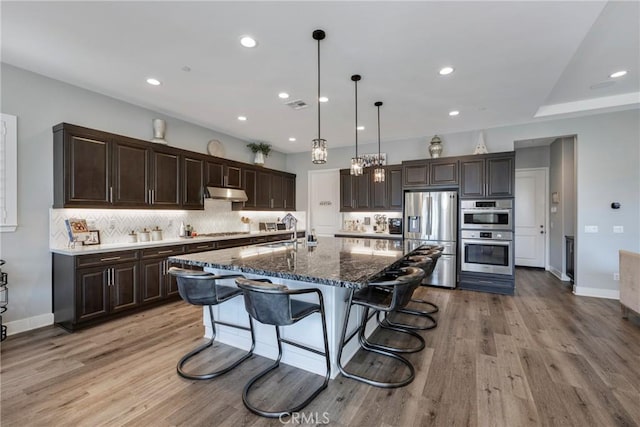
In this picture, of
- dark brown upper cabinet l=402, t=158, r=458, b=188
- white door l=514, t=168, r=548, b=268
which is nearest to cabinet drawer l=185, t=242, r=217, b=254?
dark brown upper cabinet l=402, t=158, r=458, b=188

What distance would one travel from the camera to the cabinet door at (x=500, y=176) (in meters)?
4.75

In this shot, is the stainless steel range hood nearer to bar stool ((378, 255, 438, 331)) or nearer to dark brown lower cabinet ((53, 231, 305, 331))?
dark brown lower cabinet ((53, 231, 305, 331))

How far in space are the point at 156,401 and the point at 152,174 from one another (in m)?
3.10

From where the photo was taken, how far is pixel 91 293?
10.9 ft

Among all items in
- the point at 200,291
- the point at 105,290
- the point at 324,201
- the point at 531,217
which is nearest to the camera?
the point at 200,291

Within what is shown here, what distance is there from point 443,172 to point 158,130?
15.8 ft

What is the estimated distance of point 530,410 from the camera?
6.39ft

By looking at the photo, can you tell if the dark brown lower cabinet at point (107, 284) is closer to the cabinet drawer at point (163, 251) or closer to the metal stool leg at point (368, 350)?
the cabinet drawer at point (163, 251)

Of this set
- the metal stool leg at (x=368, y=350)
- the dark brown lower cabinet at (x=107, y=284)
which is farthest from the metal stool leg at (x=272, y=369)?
the dark brown lower cabinet at (x=107, y=284)

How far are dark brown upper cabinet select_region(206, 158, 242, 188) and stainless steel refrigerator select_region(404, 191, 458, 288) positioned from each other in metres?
3.31

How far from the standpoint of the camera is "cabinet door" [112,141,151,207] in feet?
12.3

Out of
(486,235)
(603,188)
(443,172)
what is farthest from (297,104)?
(603,188)

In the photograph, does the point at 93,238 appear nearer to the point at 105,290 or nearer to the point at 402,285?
the point at 105,290

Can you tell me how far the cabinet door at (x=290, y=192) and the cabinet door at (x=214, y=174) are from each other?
6.44ft
